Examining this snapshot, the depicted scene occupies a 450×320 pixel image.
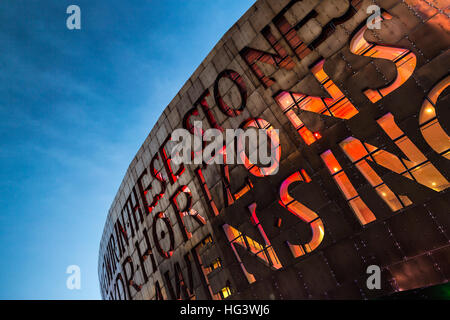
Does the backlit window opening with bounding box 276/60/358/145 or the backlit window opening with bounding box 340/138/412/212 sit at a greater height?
the backlit window opening with bounding box 276/60/358/145

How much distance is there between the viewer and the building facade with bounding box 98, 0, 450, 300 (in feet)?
39.5

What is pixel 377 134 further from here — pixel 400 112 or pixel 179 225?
pixel 179 225

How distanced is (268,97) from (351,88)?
4.57m

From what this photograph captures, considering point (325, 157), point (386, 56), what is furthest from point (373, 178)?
point (386, 56)

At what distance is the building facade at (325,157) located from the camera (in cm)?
1205

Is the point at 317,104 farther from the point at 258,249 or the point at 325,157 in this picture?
the point at 258,249

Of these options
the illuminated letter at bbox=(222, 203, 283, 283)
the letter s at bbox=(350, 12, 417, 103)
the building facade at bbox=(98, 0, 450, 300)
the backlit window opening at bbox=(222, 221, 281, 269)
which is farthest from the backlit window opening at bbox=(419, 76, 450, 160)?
the backlit window opening at bbox=(222, 221, 281, 269)

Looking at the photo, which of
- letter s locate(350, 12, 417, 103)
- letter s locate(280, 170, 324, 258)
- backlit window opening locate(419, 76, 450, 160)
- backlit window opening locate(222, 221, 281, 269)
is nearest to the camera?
backlit window opening locate(419, 76, 450, 160)

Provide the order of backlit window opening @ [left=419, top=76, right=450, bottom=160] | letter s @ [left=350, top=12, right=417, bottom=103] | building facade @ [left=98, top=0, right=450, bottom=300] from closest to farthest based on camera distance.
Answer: backlit window opening @ [left=419, top=76, right=450, bottom=160], building facade @ [left=98, top=0, right=450, bottom=300], letter s @ [left=350, top=12, right=417, bottom=103]

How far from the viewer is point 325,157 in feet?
47.9

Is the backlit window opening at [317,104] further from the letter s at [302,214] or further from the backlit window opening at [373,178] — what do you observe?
the letter s at [302,214]

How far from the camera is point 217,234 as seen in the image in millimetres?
19188

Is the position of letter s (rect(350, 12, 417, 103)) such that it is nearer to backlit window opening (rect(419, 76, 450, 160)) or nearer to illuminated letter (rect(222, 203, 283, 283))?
backlit window opening (rect(419, 76, 450, 160))
